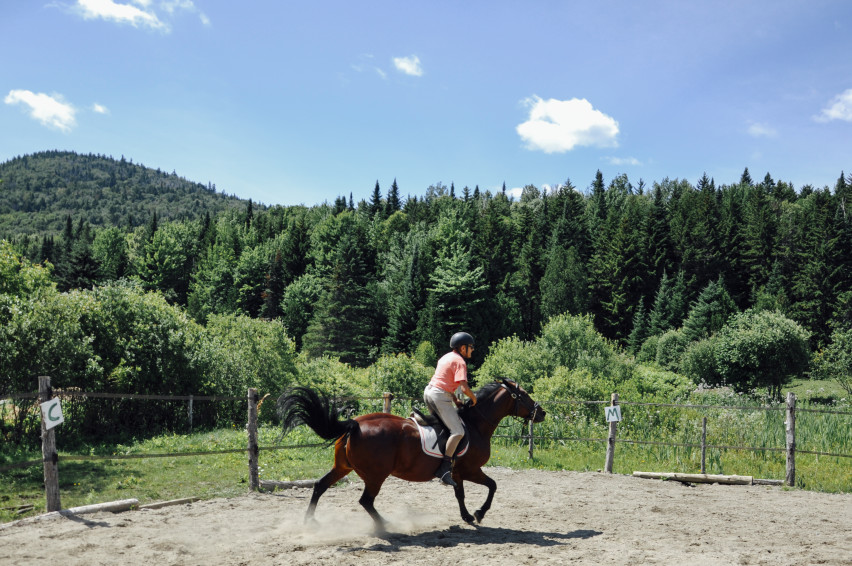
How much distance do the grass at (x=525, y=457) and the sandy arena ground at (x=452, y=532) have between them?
1796 mm

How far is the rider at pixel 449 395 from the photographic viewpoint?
25.2ft

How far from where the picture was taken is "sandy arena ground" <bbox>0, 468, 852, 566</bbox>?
20.7 ft

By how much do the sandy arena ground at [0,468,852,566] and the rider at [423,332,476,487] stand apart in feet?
2.99

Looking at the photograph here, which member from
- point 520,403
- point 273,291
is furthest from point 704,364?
point 273,291

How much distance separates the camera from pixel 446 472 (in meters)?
7.67

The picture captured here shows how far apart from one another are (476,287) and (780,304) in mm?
32142

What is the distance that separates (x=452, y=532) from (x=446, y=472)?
75cm

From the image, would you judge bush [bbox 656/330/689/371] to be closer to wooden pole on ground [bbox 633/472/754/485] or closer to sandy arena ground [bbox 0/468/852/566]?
wooden pole on ground [bbox 633/472/754/485]

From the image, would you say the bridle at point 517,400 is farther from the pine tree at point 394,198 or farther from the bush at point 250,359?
the pine tree at point 394,198

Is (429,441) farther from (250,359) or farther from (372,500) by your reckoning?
(250,359)

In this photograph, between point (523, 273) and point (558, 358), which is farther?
point (523, 273)

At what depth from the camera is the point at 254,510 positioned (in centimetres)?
852

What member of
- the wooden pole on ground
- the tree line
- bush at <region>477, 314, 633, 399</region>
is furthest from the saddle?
the tree line

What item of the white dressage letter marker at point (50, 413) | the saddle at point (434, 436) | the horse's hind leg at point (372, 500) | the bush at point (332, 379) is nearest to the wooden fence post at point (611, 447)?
the saddle at point (434, 436)
